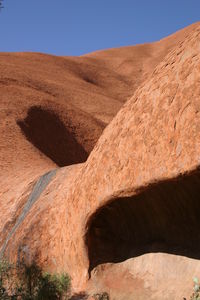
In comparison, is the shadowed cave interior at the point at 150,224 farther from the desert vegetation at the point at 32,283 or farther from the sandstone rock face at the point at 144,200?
the desert vegetation at the point at 32,283

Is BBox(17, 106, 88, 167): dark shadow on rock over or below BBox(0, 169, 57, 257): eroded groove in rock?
over

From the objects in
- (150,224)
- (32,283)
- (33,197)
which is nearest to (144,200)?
(150,224)

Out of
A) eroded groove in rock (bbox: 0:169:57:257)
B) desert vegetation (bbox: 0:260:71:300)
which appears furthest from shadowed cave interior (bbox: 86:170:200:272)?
eroded groove in rock (bbox: 0:169:57:257)

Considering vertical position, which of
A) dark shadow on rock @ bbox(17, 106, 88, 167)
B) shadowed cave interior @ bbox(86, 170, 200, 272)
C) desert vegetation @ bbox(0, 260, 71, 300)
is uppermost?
dark shadow on rock @ bbox(17, 106, 88, 167)

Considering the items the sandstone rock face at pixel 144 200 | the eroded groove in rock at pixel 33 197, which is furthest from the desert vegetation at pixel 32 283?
the eroded groove in rock at pixel 33 197

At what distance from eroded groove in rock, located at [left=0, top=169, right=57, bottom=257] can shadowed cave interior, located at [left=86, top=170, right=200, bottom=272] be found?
313 cm

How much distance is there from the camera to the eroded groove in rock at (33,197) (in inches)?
386

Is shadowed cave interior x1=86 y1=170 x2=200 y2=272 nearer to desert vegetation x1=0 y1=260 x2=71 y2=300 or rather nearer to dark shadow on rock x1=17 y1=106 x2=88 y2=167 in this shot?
desert vegetation x1=0 y1=260 x2=71 y2=300

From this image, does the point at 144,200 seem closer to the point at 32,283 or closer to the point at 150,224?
the point at 150,224

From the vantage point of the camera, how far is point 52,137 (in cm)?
1838

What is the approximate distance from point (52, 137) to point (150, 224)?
1209cm

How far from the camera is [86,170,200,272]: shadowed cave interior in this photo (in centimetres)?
579

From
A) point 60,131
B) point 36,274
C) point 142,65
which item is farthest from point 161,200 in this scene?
point 142,65

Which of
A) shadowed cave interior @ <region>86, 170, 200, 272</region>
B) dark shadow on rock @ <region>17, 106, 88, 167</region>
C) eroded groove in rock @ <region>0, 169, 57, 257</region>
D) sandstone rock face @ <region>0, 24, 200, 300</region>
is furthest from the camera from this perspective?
dark shadow on rock @ <region>17, 106, 88, 167</region>
